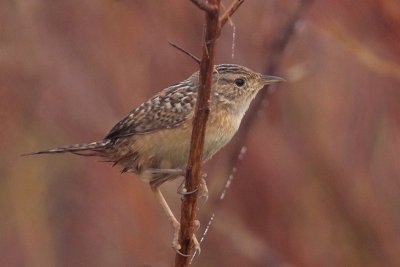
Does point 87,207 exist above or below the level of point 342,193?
below

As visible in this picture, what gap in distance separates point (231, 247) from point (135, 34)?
1.54 m

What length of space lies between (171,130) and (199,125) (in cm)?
88

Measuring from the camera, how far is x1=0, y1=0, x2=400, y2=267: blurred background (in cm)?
603

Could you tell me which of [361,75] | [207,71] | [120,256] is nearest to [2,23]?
[120,256]

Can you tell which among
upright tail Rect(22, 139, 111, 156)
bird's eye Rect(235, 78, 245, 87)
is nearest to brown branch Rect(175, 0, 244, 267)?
upright tail Rect(22, 139, 111, 156)

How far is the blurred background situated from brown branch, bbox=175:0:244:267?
199 centimetres

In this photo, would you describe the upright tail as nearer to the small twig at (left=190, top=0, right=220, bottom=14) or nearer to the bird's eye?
the bird's eye

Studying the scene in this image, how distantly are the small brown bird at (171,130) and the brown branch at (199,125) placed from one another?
270 millimetres

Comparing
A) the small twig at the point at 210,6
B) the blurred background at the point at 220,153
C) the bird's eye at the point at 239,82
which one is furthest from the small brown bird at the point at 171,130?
the blurred background at the point at 220,153

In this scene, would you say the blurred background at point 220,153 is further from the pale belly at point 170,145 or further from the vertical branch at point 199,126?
the vertical branch at point 199,126

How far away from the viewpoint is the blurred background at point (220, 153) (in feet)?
19.8

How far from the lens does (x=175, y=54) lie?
249 inches

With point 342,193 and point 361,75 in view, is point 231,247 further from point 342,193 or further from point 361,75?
point 361,75

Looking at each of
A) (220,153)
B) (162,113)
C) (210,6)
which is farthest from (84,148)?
(220,153)
